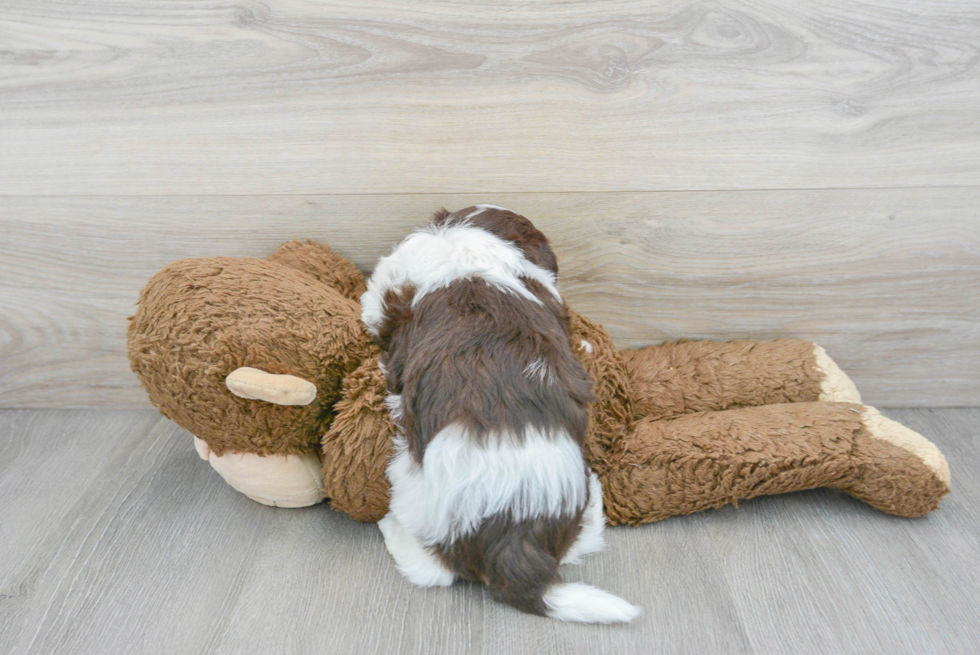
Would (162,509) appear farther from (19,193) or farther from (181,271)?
(19,193)

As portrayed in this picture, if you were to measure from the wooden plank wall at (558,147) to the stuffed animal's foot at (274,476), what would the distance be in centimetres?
35

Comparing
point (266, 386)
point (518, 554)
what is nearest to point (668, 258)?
point (518, 554)

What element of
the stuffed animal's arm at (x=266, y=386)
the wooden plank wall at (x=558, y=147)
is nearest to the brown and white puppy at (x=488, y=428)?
the stuffed animal's arm at (x=266, y=386)

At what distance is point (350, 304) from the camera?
0.98 m

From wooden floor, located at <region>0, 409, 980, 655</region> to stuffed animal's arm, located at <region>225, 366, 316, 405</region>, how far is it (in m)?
0.25

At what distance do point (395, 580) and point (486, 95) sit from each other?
2.34 feet

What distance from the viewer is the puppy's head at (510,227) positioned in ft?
3.06

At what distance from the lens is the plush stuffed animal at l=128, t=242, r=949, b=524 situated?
88cm

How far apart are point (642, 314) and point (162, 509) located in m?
0.84

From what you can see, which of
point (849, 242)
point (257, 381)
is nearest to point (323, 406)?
point (257, 381)

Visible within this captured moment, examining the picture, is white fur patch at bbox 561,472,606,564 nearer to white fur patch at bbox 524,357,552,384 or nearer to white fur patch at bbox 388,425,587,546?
white fur patch at bbox 388,425,587,546

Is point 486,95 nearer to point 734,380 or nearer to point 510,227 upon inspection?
point 510,227

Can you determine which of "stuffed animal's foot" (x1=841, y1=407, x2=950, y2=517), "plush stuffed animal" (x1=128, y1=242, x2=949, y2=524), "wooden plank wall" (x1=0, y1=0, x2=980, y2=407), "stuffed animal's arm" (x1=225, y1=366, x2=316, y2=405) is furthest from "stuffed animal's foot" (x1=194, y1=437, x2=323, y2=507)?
"stuffed animal's foot" (x1=841, y1=407, x2=950, y2=517)

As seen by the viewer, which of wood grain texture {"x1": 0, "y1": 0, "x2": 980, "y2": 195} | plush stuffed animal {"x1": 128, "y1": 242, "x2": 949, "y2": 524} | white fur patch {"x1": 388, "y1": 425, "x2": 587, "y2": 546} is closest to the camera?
white fur patch {"x1": 388, "y1": 425, "x2": 587, "y2": 546}
